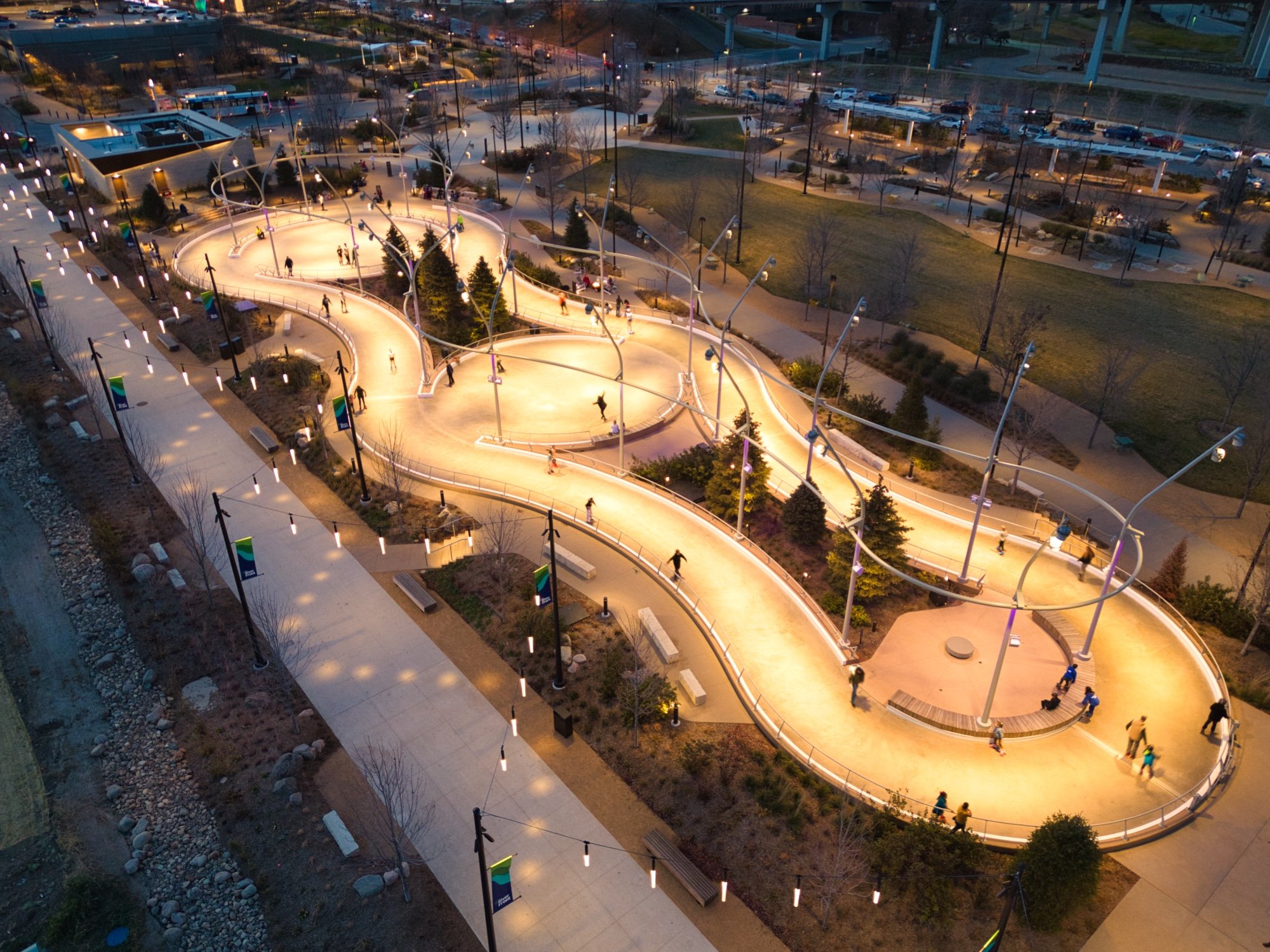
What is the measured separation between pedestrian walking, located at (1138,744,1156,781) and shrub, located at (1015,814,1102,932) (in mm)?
5090

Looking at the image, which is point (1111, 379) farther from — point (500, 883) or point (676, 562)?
point (500, 883)

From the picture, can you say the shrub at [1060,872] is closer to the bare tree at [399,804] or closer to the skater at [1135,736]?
the skater at [1135,736]

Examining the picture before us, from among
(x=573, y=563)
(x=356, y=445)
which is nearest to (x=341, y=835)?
(x=573, y=563)

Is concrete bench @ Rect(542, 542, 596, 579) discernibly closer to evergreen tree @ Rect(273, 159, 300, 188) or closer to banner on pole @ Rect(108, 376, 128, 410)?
banner on pole @ Rect(108, 376, 128, 410)

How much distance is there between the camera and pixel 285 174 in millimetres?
78562

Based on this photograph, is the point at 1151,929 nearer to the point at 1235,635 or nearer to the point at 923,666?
the point at 923,666

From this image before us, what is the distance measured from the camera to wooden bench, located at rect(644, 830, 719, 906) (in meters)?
22.4

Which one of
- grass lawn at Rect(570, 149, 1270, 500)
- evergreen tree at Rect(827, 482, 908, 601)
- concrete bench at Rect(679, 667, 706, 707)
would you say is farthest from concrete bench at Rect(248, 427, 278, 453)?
grass lawn at Rect(570, 149, 1270, 500)

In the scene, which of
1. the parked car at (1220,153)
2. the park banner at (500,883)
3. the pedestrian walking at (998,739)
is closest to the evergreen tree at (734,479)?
the pedestrian walking at (998,739)

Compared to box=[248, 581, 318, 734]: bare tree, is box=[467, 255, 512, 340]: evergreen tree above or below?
above

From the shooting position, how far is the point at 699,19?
149000 millimetres

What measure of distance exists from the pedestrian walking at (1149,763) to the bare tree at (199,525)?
101 feet

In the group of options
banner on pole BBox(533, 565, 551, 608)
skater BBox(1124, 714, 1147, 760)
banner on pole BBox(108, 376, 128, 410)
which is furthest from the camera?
banner on pole BBox(108, 376, 128, 410)

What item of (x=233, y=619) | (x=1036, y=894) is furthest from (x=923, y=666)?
(x=233, y=619)
